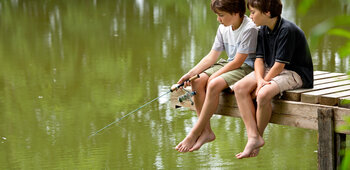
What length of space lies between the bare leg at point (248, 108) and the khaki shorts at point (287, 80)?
0.21 ft

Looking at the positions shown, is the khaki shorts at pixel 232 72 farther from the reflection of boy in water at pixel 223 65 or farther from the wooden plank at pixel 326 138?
the wooden plank at pixel 326 138

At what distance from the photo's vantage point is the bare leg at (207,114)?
322cm

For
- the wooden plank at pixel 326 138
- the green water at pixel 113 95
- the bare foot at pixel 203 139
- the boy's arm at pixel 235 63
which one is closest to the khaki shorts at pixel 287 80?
the boy's arm at pixel 235 63

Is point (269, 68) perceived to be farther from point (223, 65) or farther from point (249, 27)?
point (223, 65)

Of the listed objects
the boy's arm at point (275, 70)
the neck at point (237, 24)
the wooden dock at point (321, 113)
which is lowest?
the wooden dock at point (321, 113)

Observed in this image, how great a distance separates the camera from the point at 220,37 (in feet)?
11.5

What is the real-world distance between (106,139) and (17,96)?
1.88 meters

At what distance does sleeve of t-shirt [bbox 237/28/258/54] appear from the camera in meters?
3.25

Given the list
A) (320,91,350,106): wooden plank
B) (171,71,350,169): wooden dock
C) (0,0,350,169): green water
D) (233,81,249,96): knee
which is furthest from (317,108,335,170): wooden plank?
(0,0,350,169): green water

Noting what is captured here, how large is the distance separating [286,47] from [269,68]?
21cm

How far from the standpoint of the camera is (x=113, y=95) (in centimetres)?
638

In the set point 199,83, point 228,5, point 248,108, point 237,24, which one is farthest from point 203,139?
point 228,5

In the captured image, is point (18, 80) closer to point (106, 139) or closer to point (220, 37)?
point (106, 139)

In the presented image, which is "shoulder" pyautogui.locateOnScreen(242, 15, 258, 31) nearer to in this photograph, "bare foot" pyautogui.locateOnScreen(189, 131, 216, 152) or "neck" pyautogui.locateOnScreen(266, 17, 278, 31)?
"neck" pyautogui.locateOnScreen(266, 17, 278, 31)
